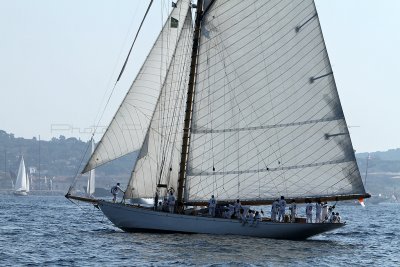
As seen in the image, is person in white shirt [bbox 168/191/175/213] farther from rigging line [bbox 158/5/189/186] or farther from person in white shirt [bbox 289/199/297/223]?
person in white shirt [bbox 289/199/297/223]

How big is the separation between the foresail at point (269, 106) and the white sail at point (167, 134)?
1720 millimetres

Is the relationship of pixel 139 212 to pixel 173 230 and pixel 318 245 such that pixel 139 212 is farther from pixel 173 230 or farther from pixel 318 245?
pixel 318 245

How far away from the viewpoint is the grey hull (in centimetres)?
6031

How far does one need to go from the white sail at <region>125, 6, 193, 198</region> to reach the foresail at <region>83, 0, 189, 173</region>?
0.38m

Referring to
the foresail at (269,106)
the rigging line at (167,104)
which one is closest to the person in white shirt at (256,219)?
the foresail at (269,106)

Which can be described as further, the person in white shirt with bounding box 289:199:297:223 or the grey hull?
the person in white shirt with bounding box 289:199:297:223

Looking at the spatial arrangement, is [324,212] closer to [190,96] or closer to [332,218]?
[332,218]

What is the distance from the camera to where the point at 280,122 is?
199 ft

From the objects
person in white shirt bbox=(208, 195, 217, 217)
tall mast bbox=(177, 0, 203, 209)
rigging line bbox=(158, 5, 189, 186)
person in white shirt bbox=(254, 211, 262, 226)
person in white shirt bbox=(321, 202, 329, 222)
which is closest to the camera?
person in white shirt bbox=(208, 195, 217, 217)

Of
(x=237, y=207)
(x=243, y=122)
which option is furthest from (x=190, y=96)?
(x=237, y=207)

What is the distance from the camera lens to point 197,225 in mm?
60344

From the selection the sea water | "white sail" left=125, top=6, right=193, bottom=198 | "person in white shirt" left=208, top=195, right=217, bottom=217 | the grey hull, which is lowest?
the sea water

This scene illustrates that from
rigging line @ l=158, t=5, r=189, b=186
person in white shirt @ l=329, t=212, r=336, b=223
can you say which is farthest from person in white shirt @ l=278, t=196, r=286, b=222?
rigging line @ l=158, t=5, r=189, b=186

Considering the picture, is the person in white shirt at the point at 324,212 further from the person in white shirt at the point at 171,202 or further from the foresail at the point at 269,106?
the person in white shirt at the point at 171,202
